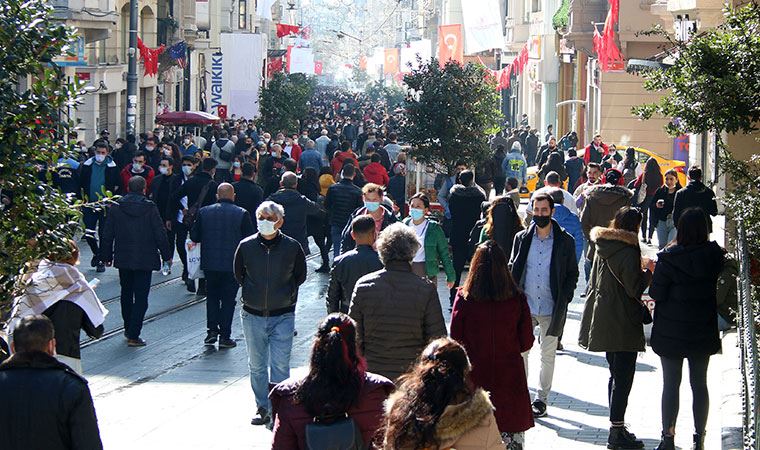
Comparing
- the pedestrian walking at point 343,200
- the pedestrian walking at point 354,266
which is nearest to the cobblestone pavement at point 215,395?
the pedestrian walking at point 354,266

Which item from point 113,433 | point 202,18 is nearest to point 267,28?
point 202,18

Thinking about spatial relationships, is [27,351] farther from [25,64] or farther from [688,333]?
[688,333]

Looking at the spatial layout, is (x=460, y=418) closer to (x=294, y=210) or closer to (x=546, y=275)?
(x=546, y=275)

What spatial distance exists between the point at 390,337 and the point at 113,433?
2.93 meters

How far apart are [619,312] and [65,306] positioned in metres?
3.66

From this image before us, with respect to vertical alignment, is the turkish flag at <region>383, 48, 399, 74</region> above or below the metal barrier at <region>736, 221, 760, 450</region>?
above

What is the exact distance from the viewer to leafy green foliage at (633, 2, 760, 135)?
1052 centimetres

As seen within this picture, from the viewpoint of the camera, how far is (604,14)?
143ft

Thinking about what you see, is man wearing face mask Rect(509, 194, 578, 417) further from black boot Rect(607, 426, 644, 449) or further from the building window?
the building window

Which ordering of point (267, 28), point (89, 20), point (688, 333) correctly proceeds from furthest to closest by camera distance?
point (267, 28)
point (89, 20)
point (688, 333)

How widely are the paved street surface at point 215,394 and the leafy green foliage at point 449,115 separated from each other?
913 centimetres

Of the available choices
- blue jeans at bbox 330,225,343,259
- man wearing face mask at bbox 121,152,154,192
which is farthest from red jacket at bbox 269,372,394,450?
man wearing face mask at bbox 121,152,154,192

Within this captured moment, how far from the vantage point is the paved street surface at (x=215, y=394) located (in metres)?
10.5

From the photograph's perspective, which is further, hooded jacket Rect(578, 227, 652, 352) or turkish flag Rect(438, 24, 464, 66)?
turkish flag Rect(438, 24, 464, 66)
